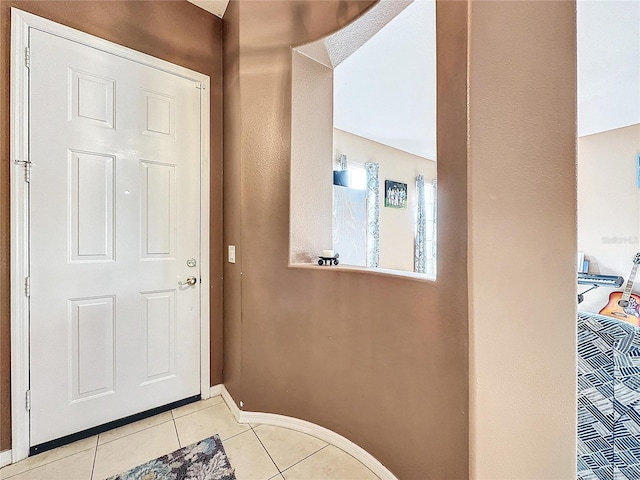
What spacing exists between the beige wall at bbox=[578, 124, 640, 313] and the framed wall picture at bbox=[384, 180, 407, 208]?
8.23 ft

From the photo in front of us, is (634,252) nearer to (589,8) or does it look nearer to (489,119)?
(589,8)

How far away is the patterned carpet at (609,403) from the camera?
1.08 meters

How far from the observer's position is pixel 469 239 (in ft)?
3.12

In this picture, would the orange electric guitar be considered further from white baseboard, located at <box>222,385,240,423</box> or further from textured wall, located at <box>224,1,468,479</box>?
white baseboard, located at <box>222,385,240,423</box>

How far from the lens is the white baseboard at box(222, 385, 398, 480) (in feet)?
4.44

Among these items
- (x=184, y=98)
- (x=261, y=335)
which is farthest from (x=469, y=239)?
(x=184, y=98)

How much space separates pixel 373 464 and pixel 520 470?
67cm

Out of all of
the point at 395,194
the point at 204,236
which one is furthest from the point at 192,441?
the point at 395,194

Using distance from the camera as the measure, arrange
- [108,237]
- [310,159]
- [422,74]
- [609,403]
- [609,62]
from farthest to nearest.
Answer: [422,74], [609,62], [310,159], [108,237], [609,403]

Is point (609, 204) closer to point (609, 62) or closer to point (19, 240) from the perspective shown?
point (609, 62)

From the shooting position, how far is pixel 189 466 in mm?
1404

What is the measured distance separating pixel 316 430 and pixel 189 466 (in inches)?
26.4

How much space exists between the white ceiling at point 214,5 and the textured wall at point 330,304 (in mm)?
62

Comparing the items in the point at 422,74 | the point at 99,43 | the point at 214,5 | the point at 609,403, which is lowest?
the point at 609,403
